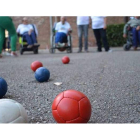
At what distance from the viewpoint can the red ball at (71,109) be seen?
214 cm

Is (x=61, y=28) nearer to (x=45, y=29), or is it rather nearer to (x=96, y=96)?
(x=45, y=29)

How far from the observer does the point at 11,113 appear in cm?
204

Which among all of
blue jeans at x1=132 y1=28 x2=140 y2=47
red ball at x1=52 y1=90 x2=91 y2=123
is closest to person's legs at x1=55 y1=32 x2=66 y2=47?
blue jeans at x1=132 y1=28 x2=140 y2=47

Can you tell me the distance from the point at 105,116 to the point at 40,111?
670 millimetres

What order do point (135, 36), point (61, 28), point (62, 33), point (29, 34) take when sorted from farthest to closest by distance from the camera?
1. point (29, 34)
2. point (61, 28)
3. point (62, 33)
4. point (135, 36)

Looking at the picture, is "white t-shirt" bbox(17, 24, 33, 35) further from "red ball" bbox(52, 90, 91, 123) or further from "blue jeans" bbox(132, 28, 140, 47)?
"red ball" bbox(52, 90, 91, 123)

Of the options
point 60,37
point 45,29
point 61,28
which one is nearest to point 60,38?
point 60,37

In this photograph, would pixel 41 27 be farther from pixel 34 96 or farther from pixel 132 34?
pixel 34 96

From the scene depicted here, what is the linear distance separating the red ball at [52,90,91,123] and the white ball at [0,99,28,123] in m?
0.28

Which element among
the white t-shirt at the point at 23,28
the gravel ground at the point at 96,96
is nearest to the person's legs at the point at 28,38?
the white t-shirt at the point at 23,28

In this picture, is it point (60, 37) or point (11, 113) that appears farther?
point (60, 37)

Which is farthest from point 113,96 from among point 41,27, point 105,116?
point 41,27

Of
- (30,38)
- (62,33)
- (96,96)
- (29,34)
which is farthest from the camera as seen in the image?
(30,38)

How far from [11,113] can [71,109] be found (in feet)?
1.54
